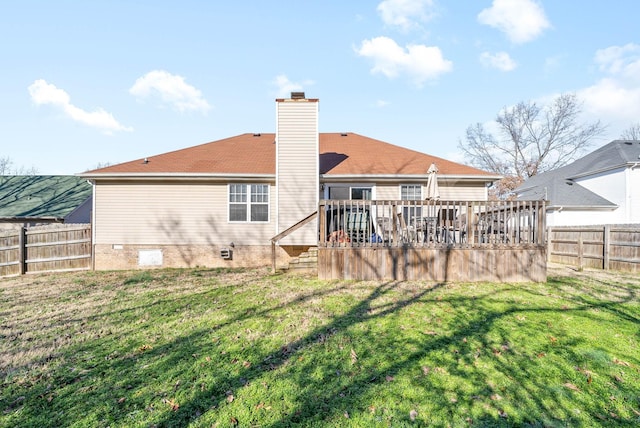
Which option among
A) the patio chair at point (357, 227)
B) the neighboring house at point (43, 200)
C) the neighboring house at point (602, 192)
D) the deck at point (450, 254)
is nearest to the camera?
the deck at point (450, 254)

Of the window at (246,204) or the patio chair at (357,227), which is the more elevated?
the window at (246,204)

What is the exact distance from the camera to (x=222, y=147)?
12.9m

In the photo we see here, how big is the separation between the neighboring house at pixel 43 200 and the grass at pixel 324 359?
38.9 ft

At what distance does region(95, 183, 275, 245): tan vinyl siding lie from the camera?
34.1 feet

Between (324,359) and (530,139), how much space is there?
35.8 m

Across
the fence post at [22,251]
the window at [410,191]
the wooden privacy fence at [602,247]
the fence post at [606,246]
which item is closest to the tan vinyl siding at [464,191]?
the window at [410,191]

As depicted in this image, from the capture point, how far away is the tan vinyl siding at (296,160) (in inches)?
393

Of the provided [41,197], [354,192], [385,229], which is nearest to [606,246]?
[385,229]

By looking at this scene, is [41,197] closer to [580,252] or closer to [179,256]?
[179,256]

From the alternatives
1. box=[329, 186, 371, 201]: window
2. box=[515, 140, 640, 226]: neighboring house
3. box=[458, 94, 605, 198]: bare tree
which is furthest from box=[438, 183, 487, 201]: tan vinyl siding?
box=[458, 94, 605, 198]: bare tree

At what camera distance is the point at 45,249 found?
9.97 m

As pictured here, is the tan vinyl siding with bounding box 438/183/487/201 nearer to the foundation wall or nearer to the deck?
the deck

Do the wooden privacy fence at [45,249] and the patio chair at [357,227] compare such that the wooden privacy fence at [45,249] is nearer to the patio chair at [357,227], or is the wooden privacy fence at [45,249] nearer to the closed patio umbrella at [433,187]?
the patio chair at [357,227]

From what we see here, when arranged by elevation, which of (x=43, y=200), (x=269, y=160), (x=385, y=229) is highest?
(x=269, y=160)
